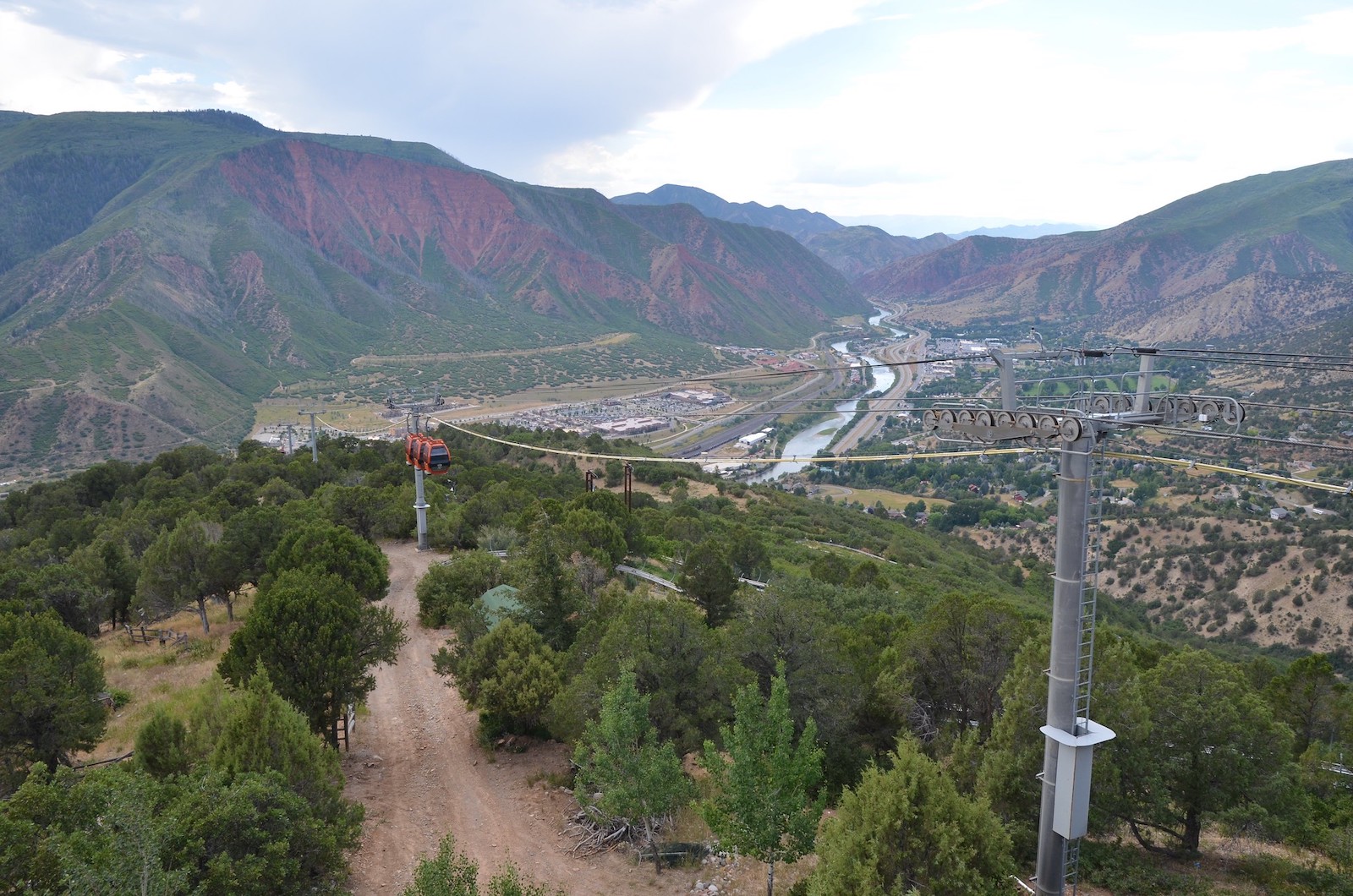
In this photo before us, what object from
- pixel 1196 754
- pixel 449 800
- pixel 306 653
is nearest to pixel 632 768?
pixel 449 800

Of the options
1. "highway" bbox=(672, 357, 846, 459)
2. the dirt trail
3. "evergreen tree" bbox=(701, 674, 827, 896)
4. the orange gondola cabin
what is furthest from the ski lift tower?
"highway" bbox=(672, 357, 846, 459)

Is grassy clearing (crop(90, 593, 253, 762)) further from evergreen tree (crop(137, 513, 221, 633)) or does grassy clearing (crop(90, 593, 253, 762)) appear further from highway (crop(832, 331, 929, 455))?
highway (crop(832, 331, 929, 455))

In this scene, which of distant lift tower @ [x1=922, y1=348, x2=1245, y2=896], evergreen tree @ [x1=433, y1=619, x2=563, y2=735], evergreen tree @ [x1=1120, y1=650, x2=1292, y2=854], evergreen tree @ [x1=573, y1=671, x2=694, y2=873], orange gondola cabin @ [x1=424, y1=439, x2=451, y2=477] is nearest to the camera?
distant lift tower @ [x1=922, y1=348, x2=1245, y2=896]

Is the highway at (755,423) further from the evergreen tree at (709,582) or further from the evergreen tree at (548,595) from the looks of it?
the evergreen tree at (548,595)

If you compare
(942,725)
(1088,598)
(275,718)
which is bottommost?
(942,725)

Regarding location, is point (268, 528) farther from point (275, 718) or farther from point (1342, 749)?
point (1342, 749)

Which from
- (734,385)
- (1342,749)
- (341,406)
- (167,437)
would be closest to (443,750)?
(1342,749)
